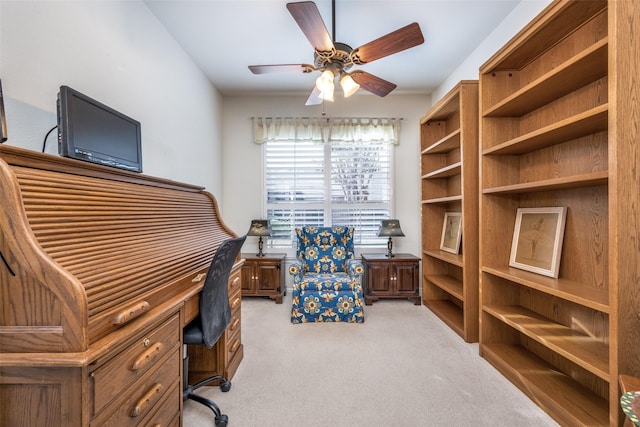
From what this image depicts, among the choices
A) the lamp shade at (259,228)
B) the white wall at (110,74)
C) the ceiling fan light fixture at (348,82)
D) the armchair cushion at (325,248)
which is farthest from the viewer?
the lamp shade at (259,228)

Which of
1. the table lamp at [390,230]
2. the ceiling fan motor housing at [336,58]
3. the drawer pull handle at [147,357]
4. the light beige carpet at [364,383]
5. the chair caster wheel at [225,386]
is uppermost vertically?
the ceiling fan motor housing at [336,58]

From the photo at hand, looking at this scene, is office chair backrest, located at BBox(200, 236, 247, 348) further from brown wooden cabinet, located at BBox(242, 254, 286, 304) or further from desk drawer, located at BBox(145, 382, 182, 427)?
brown wooden cabinet, located at BBox(242, 254, 286, 304)

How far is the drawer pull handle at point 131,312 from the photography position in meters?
0.92

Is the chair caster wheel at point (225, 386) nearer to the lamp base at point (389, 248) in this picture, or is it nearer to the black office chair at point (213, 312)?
the black office chair at point (213, 312)

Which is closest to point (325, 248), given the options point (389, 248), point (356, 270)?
point (356, 270)

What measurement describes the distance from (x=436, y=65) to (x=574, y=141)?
193cm

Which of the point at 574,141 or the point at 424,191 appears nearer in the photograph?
the point at 574,141

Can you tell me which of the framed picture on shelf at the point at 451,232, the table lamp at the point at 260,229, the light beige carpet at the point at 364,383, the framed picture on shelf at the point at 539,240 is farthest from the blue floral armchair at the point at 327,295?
the framed picture on shelf at the point at 539,240

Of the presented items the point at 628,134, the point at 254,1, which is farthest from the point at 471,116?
the point at 254,1

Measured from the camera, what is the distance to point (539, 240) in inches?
79.0

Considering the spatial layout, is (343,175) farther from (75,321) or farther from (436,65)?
(75,321)

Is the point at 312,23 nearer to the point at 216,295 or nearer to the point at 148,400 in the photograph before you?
the point at 216,295

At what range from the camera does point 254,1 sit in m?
2.21

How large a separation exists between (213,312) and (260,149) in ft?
9.49
